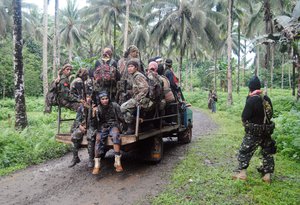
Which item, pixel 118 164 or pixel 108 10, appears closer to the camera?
pixel 118 164

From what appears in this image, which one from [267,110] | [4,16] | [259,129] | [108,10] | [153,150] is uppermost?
[4,16]

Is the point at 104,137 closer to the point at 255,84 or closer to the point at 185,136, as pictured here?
the point at 255,84

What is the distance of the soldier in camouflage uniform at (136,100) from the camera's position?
19.1 feet

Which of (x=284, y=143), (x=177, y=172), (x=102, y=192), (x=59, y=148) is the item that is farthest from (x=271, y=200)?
(x=59, y=148)

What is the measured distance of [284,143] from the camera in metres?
7.64

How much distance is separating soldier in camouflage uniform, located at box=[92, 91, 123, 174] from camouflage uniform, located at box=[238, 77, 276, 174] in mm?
2243

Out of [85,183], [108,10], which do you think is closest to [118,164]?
[85,183]

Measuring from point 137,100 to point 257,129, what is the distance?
219 centimetres

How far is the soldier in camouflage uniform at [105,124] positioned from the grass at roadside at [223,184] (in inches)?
50.0

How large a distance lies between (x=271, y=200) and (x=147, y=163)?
2.92 m

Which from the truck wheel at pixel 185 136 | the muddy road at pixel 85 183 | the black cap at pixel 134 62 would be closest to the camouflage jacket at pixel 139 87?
the black cap at pixel 134 62

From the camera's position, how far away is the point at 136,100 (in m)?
5.85

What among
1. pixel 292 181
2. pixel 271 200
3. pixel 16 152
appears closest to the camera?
pixel 271 200

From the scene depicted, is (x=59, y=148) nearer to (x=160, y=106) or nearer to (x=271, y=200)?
(x=160, y=106)
